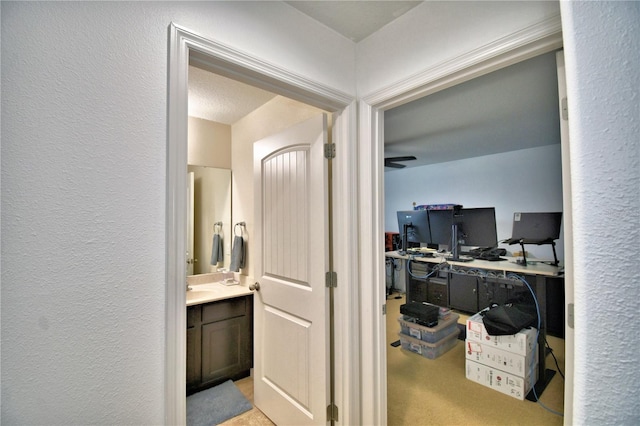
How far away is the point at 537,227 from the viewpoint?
3346 mm

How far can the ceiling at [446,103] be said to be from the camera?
1502 mm

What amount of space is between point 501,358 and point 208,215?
2963 millimetres

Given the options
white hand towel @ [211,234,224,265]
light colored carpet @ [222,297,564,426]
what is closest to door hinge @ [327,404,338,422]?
light colored carpet @ [222,297,564,426]

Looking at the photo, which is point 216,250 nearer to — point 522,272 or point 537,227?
Answer: point 522,272

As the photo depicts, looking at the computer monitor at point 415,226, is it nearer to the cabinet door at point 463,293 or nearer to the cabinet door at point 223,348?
the cabinet door at point 463,293

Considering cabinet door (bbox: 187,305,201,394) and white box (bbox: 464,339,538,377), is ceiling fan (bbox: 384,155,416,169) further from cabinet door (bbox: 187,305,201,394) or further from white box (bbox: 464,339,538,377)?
cabinet door (bbox: 187,305,201,394)

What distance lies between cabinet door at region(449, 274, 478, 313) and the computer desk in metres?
0.25

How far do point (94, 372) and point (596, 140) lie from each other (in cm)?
126

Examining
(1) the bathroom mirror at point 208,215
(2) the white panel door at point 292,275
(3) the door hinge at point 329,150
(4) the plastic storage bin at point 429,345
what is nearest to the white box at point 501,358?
(4) the plastic storage bin at point 429,345

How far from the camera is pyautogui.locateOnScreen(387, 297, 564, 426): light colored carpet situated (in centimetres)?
210

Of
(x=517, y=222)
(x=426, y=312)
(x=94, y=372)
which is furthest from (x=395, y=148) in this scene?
(x=94, y=372)

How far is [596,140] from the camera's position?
0.28 meters

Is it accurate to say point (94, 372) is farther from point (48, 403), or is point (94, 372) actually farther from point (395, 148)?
point (395, 148)

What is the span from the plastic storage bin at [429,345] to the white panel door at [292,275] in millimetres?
1784
